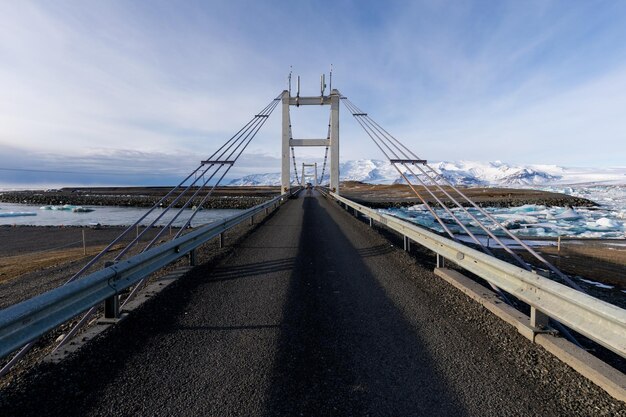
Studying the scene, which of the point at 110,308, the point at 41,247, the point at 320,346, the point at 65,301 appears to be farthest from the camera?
the point at 41,247

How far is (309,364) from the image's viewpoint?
10.8ft

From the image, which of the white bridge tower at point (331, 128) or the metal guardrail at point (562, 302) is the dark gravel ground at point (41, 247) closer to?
the metal guardrail at point (562, 302)

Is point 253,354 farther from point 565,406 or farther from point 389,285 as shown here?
point 389,285

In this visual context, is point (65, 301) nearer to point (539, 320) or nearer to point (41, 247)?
point (539, 320)

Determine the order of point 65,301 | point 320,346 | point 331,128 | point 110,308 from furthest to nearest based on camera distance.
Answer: point 331,128 → point 110,308 → point 320,346 → point 65,301

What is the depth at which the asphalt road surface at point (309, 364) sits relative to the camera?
2.68m

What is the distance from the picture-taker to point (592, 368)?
294cm

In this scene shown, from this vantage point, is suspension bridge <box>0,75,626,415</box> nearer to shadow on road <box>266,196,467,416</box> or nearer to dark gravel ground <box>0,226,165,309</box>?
shadow on road <box>266,196,467,416</box>

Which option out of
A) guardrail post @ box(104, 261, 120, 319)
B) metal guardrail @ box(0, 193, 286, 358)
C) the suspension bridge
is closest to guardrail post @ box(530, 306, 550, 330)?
the suspension bridge

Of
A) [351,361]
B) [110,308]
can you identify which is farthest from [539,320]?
[110,308]

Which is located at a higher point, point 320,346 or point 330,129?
point 330,129

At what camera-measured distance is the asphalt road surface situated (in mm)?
2676

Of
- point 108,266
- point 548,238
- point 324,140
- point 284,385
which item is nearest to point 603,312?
point 284,385

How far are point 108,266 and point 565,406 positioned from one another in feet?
15.1
